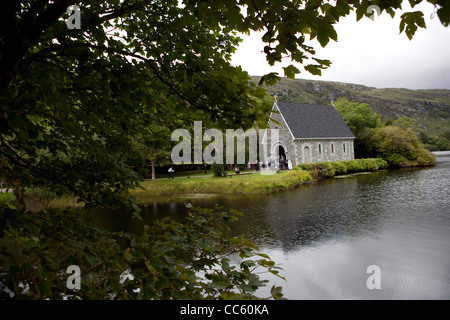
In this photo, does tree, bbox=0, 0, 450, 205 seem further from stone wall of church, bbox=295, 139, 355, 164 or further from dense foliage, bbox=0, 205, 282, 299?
stone wall of church, bbox=295, 139, 355, 164

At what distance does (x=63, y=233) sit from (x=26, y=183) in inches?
39.9

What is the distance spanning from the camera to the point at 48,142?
3.03 metres

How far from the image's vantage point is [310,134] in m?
36.8

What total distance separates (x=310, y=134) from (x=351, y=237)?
94.0 feet

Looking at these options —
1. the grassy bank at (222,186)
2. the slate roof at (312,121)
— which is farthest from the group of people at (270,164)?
the grassy bank at (222,186)

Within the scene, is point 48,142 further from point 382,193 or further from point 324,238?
point 382,193

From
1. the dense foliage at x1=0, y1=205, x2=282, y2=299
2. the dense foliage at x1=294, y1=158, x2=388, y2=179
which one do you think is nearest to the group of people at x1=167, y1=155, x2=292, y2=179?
the dense foliage at x1=294, y1=158, x2=388, y2=179

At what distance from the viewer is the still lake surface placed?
21.5 ft

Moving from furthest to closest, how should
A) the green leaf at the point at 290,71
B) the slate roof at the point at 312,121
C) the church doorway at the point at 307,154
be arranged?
the slate roof at the point at 312,121 → the church doorway at the point at 307,154 → the green leaf at the point at 290,71

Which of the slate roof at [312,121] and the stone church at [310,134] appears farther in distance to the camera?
the slate roof at [312,121]

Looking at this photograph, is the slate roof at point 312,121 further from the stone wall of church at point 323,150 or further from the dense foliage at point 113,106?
the dense foliage at point 113,106

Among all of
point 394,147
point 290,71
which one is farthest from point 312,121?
point 290,71

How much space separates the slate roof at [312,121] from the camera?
36844 mm
